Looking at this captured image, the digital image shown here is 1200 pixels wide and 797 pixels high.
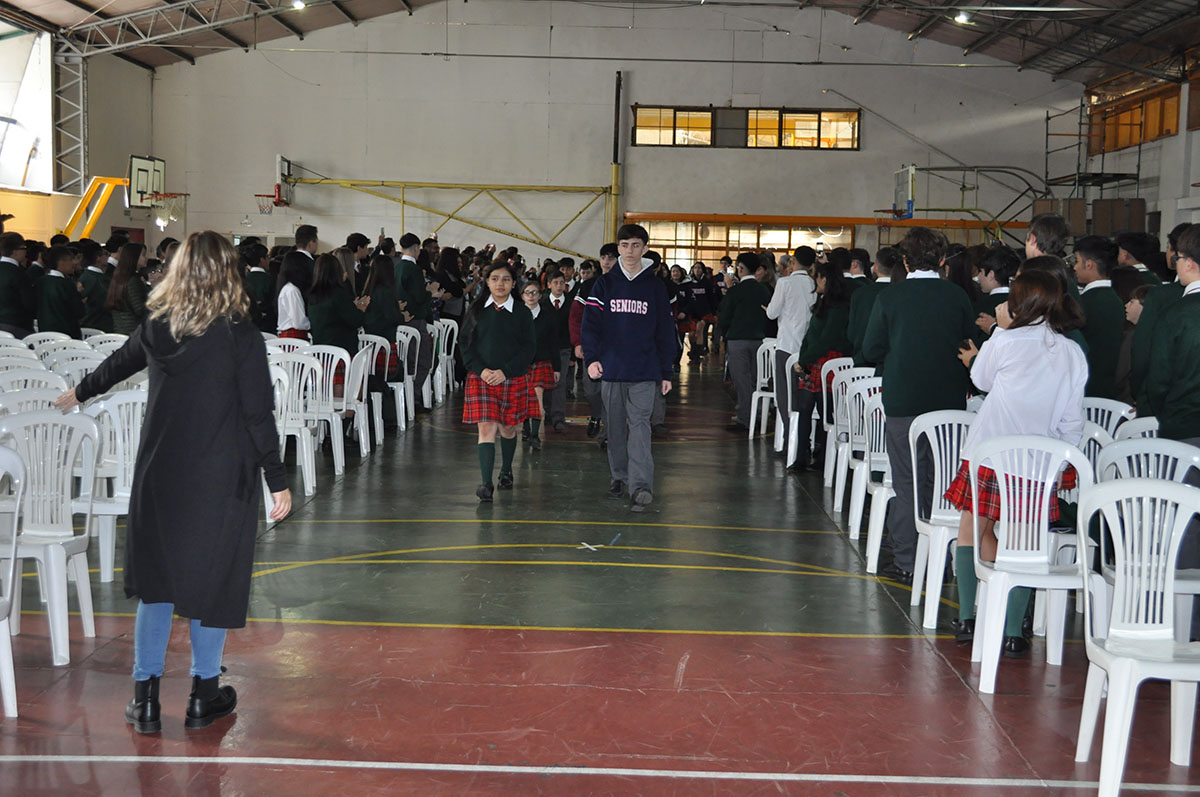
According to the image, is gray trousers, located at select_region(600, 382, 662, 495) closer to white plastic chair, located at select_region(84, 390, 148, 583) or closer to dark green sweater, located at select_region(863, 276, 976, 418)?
dark green sweater, located at select_region(863, 276, 976, 418)

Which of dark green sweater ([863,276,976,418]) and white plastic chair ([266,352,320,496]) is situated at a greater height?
dark green sweater ([863,276,976,418])

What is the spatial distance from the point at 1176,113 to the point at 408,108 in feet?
45.2

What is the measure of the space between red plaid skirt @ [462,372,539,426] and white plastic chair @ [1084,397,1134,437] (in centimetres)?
333

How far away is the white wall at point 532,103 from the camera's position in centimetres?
2278

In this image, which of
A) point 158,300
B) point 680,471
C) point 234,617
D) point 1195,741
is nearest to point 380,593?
point 234,617

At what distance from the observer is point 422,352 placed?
448 inches

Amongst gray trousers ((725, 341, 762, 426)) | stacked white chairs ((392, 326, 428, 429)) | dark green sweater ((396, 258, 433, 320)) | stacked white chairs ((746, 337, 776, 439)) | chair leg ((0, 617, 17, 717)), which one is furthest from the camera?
gray trousers ((725, 341, 762, 426))

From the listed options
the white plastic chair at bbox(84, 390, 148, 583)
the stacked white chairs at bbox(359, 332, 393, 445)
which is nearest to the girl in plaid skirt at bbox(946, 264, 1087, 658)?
the white plastic chair at bbox(84, 390, 148, 583)

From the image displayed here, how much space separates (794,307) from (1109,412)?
3.99m

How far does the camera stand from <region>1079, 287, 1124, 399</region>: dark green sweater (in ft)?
19.5

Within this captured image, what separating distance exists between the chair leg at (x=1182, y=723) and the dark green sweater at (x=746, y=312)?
23.9ft

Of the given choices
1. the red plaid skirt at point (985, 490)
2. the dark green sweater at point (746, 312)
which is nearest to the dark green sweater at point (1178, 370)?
the red plaid skirt at point (985, 490)

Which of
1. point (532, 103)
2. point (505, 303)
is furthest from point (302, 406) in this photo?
point (532, 103)

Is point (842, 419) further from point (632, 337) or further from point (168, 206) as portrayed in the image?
point (168, 206)
